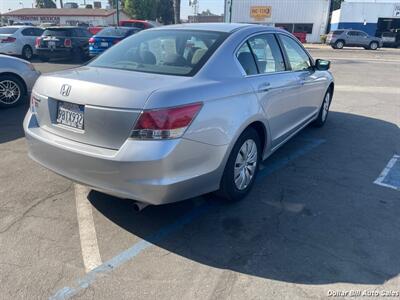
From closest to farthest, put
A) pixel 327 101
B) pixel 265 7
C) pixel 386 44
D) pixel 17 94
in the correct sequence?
pixel 327 101
pixel 17 94
pixel 386 44
pixel 265 7

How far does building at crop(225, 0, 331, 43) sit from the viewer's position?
145 ft

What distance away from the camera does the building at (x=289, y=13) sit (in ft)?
145

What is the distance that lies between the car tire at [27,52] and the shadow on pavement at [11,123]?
10.7 meters

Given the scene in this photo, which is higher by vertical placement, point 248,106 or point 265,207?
point 248,106

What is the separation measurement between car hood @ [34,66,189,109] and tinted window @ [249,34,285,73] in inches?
46.2

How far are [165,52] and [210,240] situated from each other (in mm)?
1855

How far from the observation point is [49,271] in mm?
2729

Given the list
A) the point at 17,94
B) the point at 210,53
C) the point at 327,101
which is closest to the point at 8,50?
the point at 17,94

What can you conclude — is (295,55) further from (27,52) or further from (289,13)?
(289,13)

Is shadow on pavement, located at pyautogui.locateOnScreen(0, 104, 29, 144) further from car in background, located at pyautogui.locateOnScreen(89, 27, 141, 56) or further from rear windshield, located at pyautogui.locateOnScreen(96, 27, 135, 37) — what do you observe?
rear windshield, located at pyautogui.locateOnScreen(96, 27, 135, 37)

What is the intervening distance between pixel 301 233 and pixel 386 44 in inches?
1709

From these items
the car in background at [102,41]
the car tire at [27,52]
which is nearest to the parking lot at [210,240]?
the car in background at [102,41]

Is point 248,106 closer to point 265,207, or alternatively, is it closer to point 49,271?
point 265,207

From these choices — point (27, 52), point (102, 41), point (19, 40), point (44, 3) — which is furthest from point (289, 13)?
point (44, 3)
